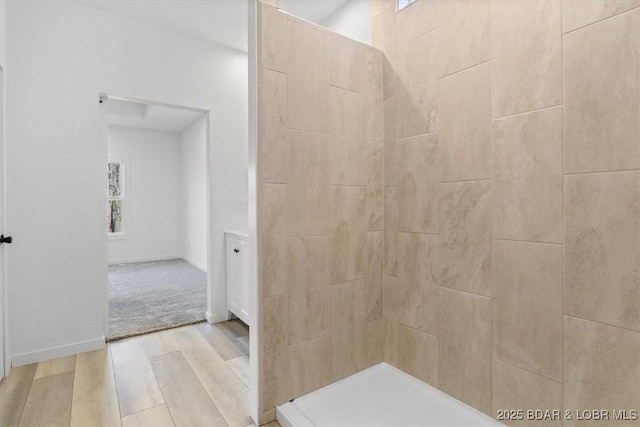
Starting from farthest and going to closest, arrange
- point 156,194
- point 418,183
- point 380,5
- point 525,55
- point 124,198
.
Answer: point 156,194
point 124,198
point 380,5
point 418,183
point 525,55

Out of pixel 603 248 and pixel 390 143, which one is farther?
pixel 390 143

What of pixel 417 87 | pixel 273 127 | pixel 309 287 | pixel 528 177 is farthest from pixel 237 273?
pixel 528 177

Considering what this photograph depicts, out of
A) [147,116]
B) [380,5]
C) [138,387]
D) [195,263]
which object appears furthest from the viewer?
[195,263]

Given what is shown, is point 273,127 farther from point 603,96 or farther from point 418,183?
point 603,96

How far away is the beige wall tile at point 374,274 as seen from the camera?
6.81 ft

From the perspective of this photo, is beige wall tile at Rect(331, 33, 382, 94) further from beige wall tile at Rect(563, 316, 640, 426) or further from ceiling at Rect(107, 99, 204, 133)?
ceiling at Rect(107, 99, 204, 133)

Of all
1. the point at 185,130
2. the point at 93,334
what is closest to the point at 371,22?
the point at 93,334

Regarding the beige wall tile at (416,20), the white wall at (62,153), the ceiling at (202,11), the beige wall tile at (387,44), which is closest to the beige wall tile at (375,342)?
the beige wall tile at (387,44)

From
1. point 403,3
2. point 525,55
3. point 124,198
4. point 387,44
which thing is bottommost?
point 124,198

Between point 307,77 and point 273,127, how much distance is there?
37 cm

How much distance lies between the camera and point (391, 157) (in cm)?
206

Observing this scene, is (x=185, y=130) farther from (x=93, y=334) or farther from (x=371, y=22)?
(x=371, y=22)

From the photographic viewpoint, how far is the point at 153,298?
3.78 metres

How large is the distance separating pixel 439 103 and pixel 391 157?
428 mm
